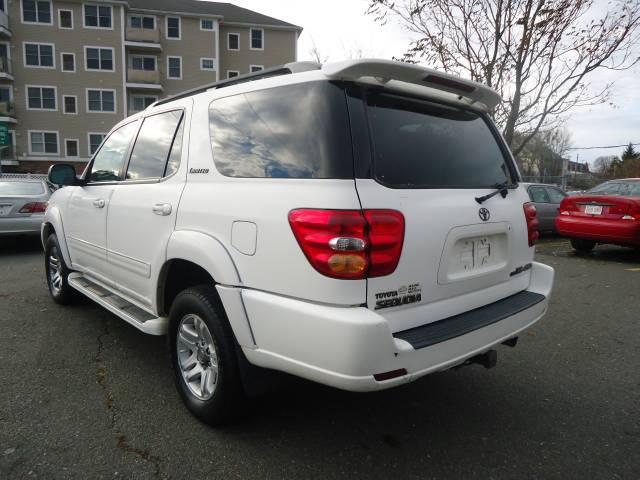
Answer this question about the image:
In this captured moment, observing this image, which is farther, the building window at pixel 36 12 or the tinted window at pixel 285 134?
the building window at pixel 36 12

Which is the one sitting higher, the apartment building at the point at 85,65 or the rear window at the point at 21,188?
the apartment building at the point at 85,65

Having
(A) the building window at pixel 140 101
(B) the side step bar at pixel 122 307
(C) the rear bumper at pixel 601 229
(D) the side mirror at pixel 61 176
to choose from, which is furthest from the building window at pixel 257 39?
(B) the side step bar at pixel 122 307

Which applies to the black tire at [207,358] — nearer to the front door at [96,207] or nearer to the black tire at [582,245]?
the front door at [96,207]

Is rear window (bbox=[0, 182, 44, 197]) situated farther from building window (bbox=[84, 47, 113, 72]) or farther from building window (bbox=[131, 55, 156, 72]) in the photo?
building window (bbox=[131, 55, 156, 72])

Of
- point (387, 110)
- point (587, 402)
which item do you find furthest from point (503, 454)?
point (387, 110)

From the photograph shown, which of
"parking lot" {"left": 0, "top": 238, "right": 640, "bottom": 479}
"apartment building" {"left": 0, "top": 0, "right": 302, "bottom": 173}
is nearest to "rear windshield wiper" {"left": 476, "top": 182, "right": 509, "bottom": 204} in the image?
"parking lot" {"left": 0, "top": 238, "right": 640, "bottom": 479}

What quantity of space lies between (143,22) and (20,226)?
33.0m

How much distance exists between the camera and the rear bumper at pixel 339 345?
186 centimetres

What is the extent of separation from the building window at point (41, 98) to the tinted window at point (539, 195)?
34874mm

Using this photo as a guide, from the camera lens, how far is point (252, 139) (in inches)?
95.0

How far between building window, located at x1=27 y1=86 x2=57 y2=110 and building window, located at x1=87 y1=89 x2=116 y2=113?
2503mm

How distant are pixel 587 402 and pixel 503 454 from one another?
3.25ft

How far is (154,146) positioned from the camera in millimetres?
3236

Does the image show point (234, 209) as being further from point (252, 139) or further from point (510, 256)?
point (510, 256)
